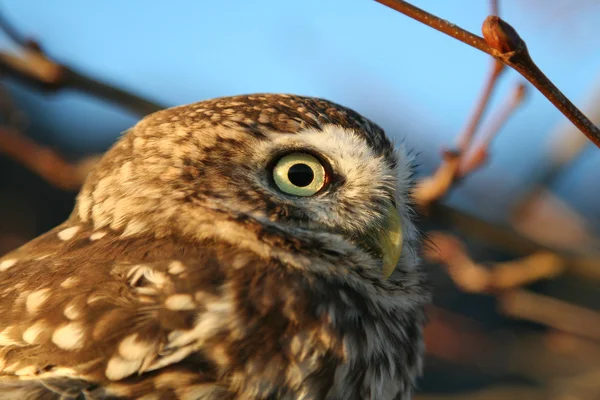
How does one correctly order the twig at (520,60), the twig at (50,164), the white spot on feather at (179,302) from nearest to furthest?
the twig at (520,60) → the white spot on feather at (179,302) → the twig at (50,164)

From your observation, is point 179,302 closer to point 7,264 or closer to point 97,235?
point 97,235

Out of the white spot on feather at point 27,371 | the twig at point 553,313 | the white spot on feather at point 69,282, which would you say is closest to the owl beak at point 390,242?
the white spot on feather at point 69,282

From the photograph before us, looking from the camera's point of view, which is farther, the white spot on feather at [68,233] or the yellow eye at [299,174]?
the white spot on feather at [68,233]

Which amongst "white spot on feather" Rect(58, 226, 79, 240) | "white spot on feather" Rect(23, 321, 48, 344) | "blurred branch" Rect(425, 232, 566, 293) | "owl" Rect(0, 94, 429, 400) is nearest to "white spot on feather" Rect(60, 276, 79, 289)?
"owl" Rect(0, 94, 429, 400)

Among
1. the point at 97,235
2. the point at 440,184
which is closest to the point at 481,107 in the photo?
the point at 440,184

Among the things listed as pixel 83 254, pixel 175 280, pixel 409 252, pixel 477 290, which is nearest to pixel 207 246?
pixel 175 280

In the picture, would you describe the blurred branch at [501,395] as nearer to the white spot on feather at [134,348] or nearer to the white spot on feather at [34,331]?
the white spot on feather at [134,348]

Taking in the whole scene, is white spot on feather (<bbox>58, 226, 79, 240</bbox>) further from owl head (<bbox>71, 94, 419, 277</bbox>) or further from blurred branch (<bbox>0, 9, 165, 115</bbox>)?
blurred branch (<bbox>0, 9, 165, 115</bbox>)
